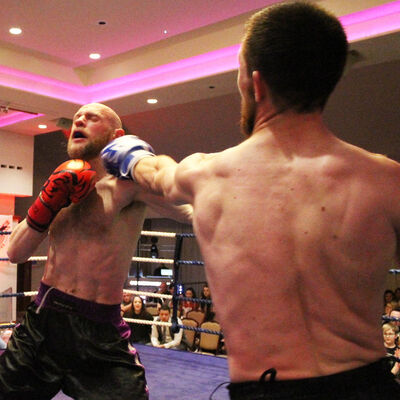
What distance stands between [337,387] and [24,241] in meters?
1.08

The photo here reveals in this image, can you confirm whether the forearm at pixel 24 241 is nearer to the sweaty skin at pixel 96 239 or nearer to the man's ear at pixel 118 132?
the sweaty skin at pixel 96 239

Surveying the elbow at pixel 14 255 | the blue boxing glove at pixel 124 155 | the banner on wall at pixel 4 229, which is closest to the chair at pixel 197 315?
the banner on wall at pixel 4 229

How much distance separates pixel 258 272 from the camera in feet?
2.37

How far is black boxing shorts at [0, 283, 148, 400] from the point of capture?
138cm

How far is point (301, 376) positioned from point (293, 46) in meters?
0.44

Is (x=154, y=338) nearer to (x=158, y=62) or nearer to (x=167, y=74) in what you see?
(x=167, y=74)

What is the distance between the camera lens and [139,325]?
14.7 ft

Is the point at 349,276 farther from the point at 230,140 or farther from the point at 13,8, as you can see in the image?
the point at 230,140

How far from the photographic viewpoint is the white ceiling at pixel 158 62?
3936mm

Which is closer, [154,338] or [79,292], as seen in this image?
[79,292]

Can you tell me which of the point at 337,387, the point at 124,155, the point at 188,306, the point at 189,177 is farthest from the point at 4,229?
the point at 337,387

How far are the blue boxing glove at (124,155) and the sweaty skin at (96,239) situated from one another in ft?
0.90

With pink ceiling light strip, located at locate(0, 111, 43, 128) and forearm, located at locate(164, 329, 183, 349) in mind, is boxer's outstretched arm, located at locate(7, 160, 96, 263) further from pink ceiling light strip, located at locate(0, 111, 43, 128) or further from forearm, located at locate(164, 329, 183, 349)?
pink ceiling light strip, located at locate(0, 111, 43, 128)

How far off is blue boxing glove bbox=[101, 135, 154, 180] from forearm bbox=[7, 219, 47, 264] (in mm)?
444
